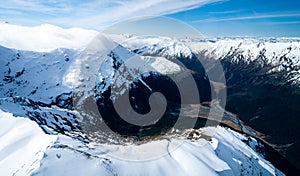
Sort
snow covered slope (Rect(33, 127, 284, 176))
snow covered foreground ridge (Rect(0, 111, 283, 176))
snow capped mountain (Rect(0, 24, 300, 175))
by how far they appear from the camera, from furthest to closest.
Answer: snow capped mountain (Rect(0, 24, 300, 175)) < snow covered slope (Rect(33, 127, 284, 176)) < snow covered foreground ridge (Rect(0, 111, 283, 176))

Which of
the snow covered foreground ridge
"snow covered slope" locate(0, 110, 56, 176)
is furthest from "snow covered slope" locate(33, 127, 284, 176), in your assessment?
"snow covered slope" locate(0, 110, 56, 176)

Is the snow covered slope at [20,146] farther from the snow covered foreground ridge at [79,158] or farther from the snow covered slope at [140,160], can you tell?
the snow covered slope at [140,160]

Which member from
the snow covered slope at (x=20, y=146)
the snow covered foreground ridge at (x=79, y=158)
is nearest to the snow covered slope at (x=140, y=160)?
the snow covered foreground ridge at (x=79, y=158)

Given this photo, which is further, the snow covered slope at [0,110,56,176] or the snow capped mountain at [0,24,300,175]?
the snow capped mountain at [0,24,300,175]

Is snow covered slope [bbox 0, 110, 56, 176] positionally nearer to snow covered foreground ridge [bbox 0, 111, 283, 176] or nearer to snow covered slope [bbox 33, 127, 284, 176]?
snow covered foreground ridge [bbox 0, 111, 283, 176]

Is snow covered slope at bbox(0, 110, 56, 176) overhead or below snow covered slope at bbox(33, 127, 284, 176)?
overhead

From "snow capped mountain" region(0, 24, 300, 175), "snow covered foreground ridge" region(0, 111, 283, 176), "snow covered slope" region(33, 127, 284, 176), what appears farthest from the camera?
"snow capped mountain" region(0, 24, 300, 175)
